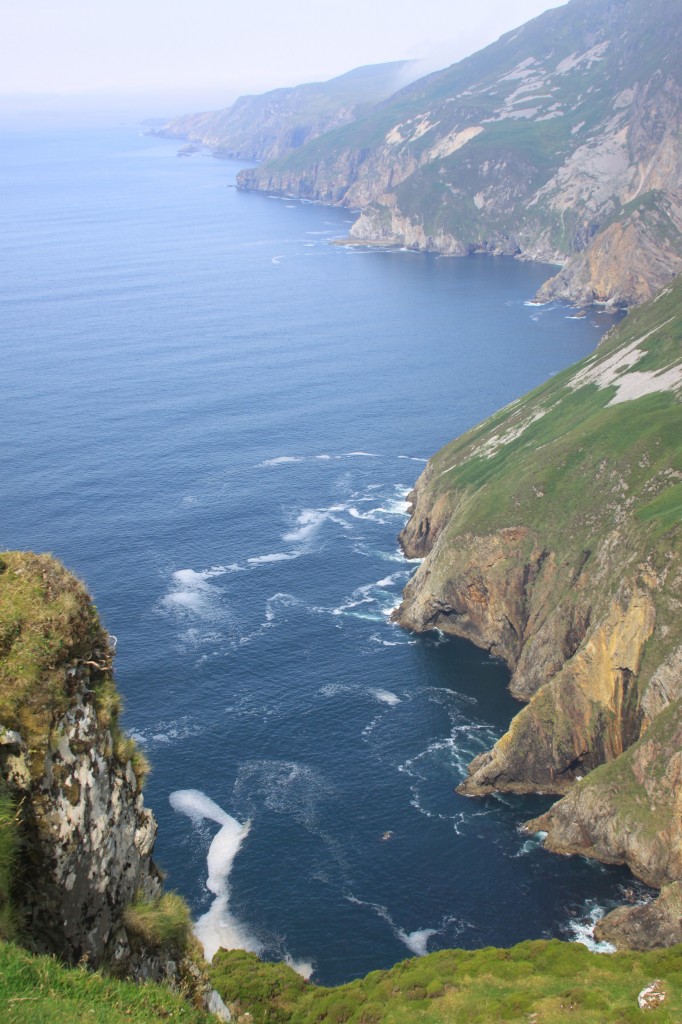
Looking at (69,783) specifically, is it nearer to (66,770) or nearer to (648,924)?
(66,770)

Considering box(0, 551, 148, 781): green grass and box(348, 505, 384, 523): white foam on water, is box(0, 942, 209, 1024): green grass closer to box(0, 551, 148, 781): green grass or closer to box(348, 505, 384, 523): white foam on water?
box(0, 551, 148, 781): green grass

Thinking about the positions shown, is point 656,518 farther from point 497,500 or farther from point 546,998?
point 546,998

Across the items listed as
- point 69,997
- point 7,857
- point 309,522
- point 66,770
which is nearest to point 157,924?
point 66,770

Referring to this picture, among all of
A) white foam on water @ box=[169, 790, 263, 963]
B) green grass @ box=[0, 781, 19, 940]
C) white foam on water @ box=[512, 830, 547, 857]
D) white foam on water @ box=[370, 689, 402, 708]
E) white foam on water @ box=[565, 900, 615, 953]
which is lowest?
white foam on water @ box=[565, 900, 615, 953]

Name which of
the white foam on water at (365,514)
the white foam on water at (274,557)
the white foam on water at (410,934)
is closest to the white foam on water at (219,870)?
the white foam on water at (410,934)

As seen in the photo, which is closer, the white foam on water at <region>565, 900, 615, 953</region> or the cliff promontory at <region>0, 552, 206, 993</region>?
the cliff promontory at <region>0, 552, 206, 993</region>

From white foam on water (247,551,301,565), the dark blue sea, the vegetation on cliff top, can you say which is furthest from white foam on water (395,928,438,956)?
white foam on water (247,551,301,565)

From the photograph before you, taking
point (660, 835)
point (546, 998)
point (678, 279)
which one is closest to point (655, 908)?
point (660, 835)
